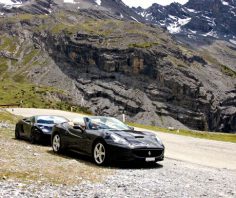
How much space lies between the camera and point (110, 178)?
1304cm

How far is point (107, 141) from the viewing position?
16.0 meters

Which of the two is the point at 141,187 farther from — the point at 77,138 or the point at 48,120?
the point at 48,120

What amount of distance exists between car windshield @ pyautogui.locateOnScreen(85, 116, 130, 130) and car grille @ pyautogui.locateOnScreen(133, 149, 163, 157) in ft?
7.83

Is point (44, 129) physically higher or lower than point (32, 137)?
higher

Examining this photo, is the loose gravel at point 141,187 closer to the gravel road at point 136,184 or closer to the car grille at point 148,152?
the gravel road at point 136,184

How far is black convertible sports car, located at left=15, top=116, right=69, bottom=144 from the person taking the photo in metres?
23.8

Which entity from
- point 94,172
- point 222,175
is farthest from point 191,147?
point 94,172

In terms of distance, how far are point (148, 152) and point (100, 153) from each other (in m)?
1.92

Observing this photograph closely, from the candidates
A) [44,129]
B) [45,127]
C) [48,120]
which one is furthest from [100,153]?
[48,120]

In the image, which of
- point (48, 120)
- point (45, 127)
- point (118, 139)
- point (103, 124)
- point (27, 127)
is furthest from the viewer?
point (27, 127)

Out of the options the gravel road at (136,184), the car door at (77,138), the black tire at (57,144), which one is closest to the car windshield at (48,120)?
the black tire at (57,144)

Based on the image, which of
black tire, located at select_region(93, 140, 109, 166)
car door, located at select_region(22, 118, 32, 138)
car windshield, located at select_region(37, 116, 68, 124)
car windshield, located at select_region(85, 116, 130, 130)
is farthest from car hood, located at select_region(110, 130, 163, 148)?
car door, located at select_region(22, 118, 32, 138)

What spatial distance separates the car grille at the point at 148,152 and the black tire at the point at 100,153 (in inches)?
46.0

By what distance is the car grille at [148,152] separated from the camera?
1574 cm
